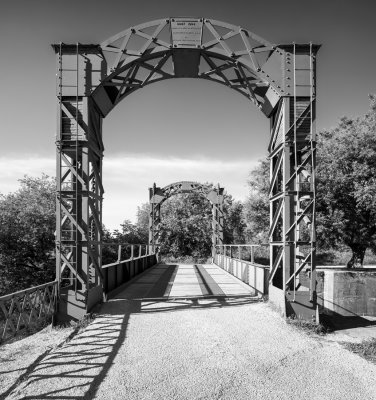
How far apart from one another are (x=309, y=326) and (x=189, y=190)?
79.3ft

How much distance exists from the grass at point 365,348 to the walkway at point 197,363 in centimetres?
19

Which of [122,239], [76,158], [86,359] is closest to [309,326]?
[86,359]

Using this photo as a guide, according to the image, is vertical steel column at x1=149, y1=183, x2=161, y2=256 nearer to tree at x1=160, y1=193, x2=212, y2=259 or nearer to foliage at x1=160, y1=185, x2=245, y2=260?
foliage at x1=160, y1=185, x2=245, y2=260

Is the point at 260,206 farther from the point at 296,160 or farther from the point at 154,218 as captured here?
the point at 296,160

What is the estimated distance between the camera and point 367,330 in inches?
309

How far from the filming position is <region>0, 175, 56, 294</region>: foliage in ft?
95.9

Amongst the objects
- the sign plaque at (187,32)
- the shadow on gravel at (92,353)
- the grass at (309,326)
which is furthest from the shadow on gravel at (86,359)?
the sign plaque at (187,32)

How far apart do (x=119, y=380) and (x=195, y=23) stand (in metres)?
8.07

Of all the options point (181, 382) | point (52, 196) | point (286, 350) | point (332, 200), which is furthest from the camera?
point (52, 196)

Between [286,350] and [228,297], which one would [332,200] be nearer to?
[228,297]

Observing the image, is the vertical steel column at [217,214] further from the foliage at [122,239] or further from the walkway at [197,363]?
the walkway at [197,363]

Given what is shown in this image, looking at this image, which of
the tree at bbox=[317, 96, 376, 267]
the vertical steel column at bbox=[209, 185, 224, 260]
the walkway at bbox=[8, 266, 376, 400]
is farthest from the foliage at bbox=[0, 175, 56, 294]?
the walkway at bbox=[8, 266, 376, 400]

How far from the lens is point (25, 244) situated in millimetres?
29734

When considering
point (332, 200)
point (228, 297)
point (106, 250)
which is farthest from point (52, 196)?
point (228, 297)
